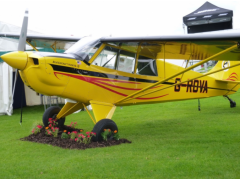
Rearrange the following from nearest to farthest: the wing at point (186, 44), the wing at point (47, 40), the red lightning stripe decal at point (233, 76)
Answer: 1. the wing at point (186, 44)
2. the wing at point (47, 40)
3. the red lightning stripe decal at point (233, 76)

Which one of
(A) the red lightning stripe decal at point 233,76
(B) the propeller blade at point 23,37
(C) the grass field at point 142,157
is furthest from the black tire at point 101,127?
(A) the red lightning stripe decal at point 233,76

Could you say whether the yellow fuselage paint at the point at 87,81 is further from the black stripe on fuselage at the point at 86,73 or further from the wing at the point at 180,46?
the wing at the point at 180,46

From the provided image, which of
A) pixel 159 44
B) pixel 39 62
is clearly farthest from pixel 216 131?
pixel 39 62

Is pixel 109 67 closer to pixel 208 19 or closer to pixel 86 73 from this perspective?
pixel 86 73

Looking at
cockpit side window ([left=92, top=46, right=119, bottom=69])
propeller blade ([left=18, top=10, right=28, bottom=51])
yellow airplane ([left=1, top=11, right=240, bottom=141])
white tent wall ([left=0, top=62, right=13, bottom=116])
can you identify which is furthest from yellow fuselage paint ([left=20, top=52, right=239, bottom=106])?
white tent wall ([left=0, top=62, right=13, bottom=116])

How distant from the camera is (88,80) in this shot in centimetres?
598

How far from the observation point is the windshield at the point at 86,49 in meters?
5.95

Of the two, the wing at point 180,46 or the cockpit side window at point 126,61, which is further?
the cockpit side window at point 126,61

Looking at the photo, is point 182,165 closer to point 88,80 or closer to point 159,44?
point 88,80

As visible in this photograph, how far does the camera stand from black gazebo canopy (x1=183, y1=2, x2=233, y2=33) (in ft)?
74.9

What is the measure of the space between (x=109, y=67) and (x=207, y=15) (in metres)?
19.8

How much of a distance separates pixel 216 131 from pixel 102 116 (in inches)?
125

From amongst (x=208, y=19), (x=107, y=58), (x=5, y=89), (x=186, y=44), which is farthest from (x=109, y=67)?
(x=208, y=19)

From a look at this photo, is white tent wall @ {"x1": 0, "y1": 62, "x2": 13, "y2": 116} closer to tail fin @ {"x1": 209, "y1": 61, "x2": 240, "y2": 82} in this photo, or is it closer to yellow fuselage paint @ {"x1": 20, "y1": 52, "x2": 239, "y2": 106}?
yellow fuselage paint @ {"x1": 20, "y1": 52, "x2": 239, "y2": 106}
